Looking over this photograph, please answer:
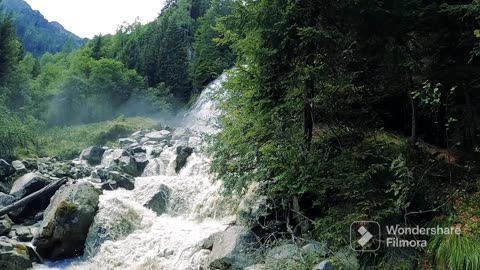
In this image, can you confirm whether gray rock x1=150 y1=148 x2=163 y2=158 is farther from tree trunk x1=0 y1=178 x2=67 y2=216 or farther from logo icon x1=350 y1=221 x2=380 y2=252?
logo icon x1=350 y1=221 x2=380 y2=252

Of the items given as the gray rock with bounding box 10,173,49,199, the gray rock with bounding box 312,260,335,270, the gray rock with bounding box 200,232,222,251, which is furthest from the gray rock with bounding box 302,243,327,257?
the gray rock with bounding box 10,173,49,199

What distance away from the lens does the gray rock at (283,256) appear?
6.84 metres

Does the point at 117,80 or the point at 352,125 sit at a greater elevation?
the point at 117,80

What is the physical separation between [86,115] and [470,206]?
4225 cm

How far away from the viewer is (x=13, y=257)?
984cm

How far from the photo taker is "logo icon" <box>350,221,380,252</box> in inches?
259

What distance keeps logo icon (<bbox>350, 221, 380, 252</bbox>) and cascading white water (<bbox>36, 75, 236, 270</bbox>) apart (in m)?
3.93

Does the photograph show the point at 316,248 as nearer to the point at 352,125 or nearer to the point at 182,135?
the point at 352,125

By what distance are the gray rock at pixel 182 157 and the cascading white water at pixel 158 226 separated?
2369 mm

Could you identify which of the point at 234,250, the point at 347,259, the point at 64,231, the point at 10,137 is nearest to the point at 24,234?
the point at 64,231

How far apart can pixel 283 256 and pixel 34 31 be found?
518ft

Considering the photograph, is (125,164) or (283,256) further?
(125,164)

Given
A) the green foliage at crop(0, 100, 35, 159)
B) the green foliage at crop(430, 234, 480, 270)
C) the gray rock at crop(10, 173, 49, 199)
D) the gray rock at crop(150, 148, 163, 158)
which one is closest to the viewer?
the green foliage at crop(430, 234, 480, 270)

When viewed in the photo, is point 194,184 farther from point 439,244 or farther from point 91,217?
point 439,244
